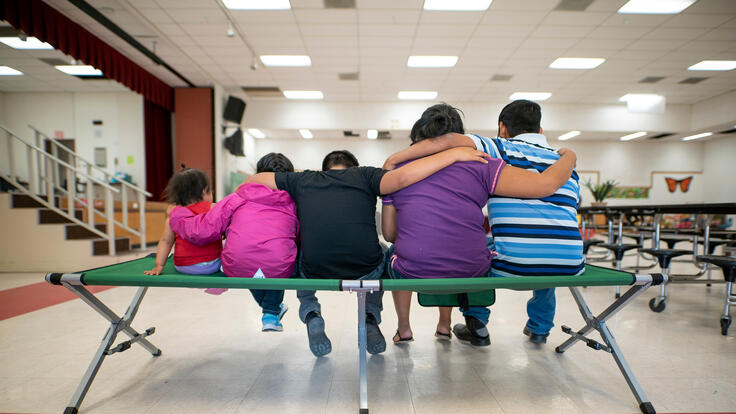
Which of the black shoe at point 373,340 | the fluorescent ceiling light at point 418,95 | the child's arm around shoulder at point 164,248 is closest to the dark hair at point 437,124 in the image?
the black shoe at point 373,340

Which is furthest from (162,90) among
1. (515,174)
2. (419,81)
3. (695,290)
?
(695,290)

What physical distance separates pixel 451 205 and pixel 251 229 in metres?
0.80

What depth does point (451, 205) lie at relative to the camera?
4.20 ft

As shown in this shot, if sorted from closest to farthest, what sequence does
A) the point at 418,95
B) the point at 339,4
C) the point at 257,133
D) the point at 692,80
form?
the point at 339,4
the point at 692,80
the point at 418,95
the point at 257,133

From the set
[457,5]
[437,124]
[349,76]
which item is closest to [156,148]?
[349,76]

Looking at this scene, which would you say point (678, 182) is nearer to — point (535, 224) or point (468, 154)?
point (535, 224)

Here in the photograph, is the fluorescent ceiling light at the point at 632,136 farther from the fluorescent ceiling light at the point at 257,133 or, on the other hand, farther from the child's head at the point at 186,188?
the child's head at the point at 186,188

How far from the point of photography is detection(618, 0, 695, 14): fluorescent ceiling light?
14.1ft

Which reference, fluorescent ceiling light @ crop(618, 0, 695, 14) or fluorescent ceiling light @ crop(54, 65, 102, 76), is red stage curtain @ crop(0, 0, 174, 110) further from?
fluorescent ceiling light @ crop(618, 0, 695, 14)

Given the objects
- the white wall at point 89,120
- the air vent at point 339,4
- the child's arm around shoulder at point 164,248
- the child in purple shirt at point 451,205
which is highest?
the air vent at point 339,4

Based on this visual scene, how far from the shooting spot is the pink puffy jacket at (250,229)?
1394 millimetres

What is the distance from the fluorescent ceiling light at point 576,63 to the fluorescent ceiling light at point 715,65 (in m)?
1.82

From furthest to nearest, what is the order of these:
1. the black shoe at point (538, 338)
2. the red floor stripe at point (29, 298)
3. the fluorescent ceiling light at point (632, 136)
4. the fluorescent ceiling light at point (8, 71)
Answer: the fluorescent ceiling light at point (632, 136) → the fluorescent ceiling light at point (8, 71) → the red floor stripe at point (29, 298) → the black shoe at point (538, 338)

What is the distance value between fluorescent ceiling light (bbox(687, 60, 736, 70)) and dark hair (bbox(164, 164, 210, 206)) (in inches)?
328
